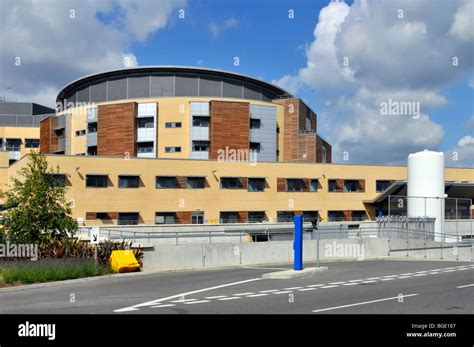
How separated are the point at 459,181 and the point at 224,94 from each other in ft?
104

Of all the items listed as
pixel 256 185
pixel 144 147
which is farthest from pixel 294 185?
pixel 144 147

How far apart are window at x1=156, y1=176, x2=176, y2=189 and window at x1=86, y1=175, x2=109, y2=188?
203 inches

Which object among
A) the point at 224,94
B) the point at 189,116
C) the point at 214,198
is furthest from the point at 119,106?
the point at 214,198

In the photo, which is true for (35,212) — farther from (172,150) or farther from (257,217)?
(172,150)

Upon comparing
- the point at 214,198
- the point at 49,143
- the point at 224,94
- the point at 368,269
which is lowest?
the point at 368,269

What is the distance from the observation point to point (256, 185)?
5997cm

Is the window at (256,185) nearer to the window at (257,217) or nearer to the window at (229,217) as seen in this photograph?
the window at (257,217)

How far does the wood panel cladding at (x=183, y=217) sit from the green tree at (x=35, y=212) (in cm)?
3225

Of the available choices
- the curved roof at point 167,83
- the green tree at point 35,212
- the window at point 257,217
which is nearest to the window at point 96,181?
the window at point 257,217

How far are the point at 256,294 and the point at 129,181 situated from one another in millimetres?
40143
